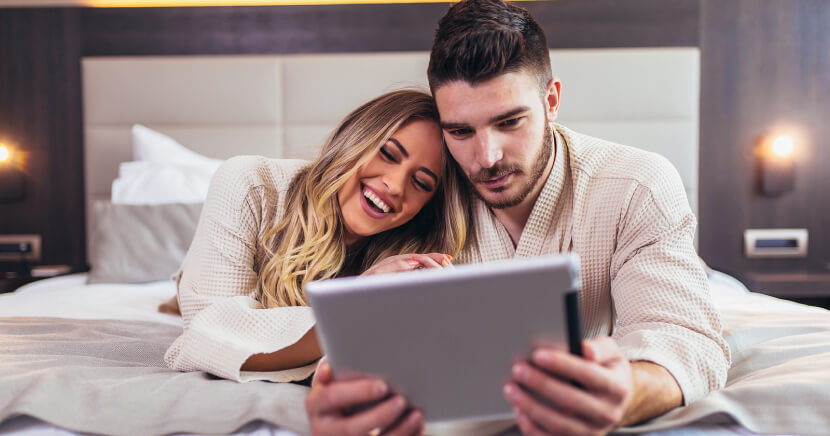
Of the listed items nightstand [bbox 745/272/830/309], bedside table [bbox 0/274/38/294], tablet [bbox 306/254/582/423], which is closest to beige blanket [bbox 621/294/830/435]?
tablet [bbox 306/254/582/423]

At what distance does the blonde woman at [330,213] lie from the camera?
50.5 inches

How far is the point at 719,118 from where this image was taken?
282cm

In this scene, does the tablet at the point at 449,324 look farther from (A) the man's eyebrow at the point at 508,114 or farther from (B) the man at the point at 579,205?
(A) the man's eyebrow at the point at 508,114

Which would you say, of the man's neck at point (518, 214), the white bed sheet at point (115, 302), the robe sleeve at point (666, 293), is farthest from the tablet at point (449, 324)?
the white bed sheet at point (115, 302)

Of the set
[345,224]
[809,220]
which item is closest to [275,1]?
[345,224]

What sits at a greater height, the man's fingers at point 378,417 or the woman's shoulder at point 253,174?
the woman's shoulder at point 253,174

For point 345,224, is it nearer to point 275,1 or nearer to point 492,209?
point 492,209

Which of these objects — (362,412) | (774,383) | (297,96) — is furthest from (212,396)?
(297,96)

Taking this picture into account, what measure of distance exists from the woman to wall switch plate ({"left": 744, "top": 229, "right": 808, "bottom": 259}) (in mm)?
2061

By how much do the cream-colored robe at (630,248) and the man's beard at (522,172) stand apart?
41 mm

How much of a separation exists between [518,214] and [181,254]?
1.42 m

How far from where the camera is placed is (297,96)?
285 centimetres

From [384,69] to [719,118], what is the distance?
64.8 inches

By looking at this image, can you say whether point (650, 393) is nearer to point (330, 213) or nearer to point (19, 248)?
point (330, 213)
